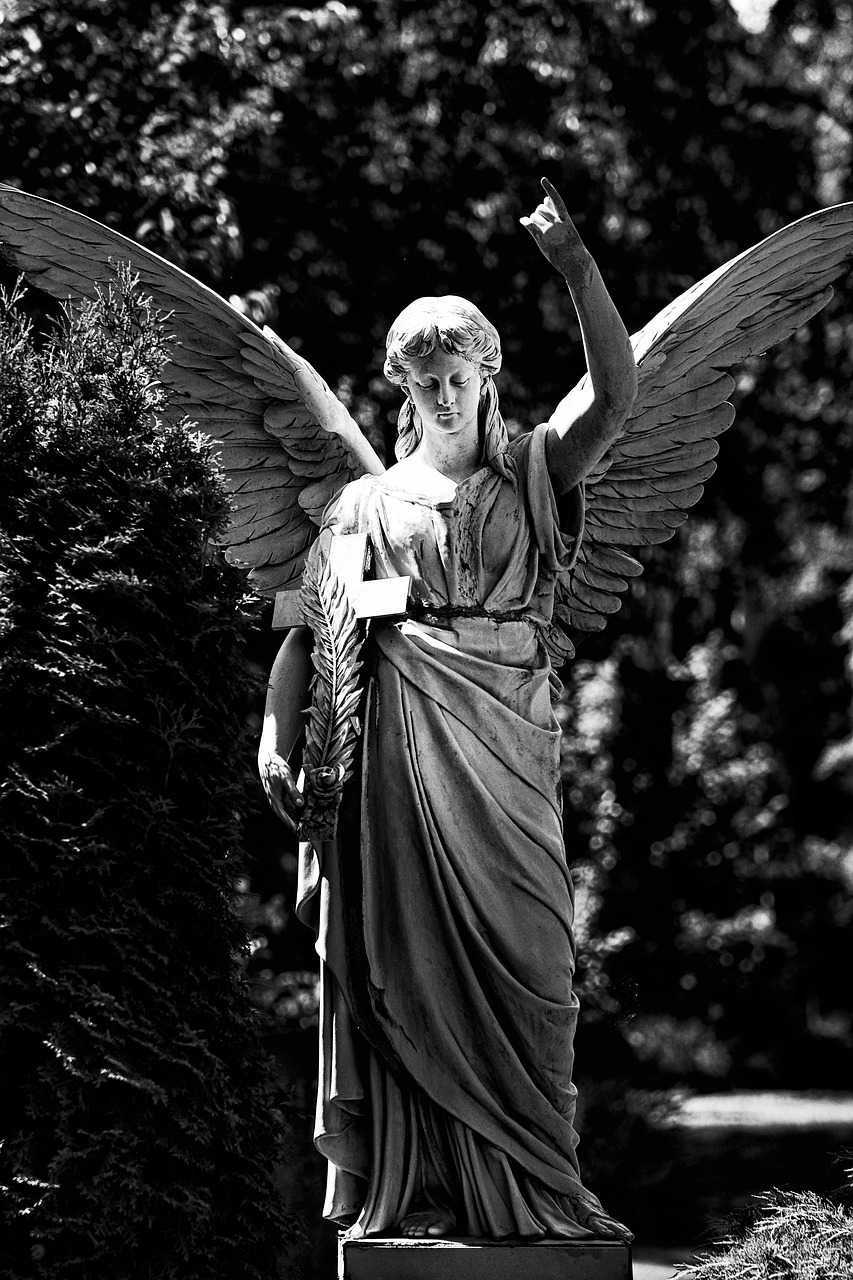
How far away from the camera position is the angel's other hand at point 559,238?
171 inches

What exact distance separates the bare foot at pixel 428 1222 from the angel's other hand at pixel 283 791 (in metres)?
0.96

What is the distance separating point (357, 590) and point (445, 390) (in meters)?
0.57

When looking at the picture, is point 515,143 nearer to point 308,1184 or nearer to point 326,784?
point 308,1184

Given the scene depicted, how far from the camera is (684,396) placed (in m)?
5.47

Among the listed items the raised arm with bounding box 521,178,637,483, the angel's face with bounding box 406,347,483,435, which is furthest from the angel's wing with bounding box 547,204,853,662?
the angel's face with bounding box 406,347,483,435

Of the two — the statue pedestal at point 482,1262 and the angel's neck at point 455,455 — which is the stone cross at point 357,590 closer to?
the angel's neck at point 455,455

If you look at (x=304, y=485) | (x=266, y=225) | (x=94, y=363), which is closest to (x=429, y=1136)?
(x=304, y=485)

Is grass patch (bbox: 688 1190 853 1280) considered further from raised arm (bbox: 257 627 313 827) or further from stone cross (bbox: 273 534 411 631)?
stone cross (bbox: 273 534 411 631)

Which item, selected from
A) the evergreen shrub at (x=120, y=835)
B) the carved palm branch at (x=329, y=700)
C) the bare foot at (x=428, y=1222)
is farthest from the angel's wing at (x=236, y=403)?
the bare foot at (x=428, y=1222)

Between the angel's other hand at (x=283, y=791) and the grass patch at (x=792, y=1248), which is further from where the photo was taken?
the grass patch at (x=792, y=1248)

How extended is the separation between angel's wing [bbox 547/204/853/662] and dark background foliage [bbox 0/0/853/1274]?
124 cm

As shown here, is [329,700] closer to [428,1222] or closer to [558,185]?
[428,1222]

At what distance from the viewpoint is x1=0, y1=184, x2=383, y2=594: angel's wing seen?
530 cm

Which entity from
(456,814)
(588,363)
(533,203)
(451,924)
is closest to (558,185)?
(533,203)
